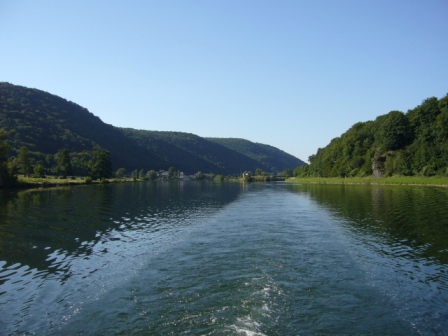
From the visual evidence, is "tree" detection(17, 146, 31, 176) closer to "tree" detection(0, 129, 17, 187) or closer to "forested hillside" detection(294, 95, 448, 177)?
"tree" detection(0, 129, 17, 187)

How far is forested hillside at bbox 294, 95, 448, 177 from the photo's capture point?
10750 cm

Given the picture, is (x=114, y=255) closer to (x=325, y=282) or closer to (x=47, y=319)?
(x=47, y=319)

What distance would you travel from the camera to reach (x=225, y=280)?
624 inches

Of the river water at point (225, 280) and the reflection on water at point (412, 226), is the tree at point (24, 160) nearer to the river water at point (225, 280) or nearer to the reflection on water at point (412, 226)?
the river water at point (225, 280)

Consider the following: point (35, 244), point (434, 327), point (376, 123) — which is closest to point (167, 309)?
point (434, 327)

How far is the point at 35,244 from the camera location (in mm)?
23375

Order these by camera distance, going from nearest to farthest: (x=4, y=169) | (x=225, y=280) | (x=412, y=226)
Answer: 1. (x=225, y=280)
2. (x=412, y=226)
3. (x=4, y=169)

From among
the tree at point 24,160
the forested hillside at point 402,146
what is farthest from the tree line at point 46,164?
the forested hillside at point 402,146

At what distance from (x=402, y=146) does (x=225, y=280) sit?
135375mm

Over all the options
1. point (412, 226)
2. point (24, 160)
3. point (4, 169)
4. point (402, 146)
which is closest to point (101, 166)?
point (24, 160)

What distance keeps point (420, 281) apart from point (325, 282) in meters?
4.73

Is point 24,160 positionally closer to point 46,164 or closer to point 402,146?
point 46,164

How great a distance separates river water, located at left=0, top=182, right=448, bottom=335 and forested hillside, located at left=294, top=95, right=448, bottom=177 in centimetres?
9401

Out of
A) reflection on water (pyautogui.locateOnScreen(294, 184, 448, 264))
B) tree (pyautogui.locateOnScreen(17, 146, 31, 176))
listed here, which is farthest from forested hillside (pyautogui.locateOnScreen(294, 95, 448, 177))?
tree (pyautogui.locateOnScreen(17, 146, 31, 176))
